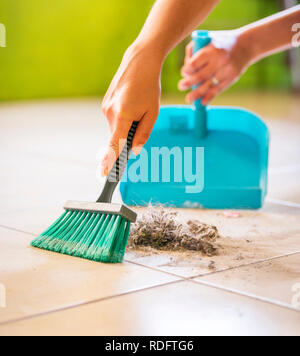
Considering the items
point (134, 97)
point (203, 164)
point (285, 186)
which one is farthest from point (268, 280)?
point (285, 186)

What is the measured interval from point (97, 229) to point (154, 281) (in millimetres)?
154

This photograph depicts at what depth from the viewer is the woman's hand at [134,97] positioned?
2.94 ft

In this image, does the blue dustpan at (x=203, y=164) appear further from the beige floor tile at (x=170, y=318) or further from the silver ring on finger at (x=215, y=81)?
the beige floor tile at (x=170, y=318)

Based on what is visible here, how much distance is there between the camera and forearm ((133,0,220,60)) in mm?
930

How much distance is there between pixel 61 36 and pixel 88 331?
388 centimetres

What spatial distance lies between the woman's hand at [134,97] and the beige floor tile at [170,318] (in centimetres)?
25

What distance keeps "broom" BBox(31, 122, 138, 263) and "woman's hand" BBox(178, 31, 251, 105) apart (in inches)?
16.4

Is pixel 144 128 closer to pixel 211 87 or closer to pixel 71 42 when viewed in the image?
pixel 211 87

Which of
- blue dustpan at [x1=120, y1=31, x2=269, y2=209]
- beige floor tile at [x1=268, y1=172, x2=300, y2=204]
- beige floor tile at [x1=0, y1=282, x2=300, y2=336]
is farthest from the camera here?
beige floor tile at [x1=268, y1=172, x2=300, y2=204]

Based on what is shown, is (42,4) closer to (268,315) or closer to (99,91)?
(99,91)

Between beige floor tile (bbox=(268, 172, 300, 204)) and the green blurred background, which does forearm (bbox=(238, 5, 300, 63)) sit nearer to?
beige floor tile (bbox=(268, 172, 300, 204))

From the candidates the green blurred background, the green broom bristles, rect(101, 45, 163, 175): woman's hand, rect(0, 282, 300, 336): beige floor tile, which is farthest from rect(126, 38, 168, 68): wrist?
the green blurred background

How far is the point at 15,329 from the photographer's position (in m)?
0.65
